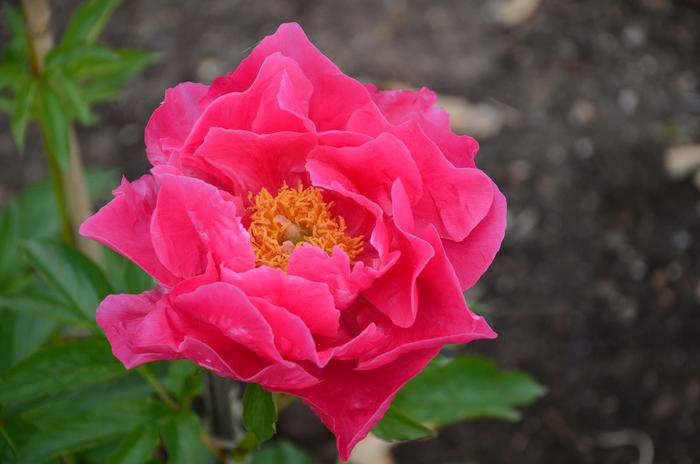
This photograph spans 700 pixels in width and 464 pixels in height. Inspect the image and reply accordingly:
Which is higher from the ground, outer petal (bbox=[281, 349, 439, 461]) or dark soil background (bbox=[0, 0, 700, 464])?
outer petal (bbox=[281, 349, 439, 461])

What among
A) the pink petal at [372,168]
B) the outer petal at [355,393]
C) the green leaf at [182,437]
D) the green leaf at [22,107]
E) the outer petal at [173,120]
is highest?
the outer petal at [173,120]

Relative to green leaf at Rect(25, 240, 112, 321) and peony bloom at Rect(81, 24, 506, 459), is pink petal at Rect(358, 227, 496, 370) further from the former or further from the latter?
green leaf at Rect(25, 240, 112, 321)

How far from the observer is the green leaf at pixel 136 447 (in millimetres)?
1090

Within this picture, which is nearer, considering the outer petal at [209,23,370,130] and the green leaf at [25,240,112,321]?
the outer petal at [209,23,370,130]

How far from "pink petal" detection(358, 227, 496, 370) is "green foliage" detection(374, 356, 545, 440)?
0.38 metres

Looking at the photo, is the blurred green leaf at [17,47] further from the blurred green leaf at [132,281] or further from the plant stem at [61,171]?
the blurred green leaf at [132,281]

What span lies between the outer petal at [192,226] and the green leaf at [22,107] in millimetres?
548

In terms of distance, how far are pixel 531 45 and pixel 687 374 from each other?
1135 millimetres

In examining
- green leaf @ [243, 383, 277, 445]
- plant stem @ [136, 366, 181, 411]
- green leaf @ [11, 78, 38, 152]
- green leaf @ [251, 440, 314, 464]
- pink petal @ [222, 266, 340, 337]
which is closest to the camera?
pink petal @ [222, 266, 340, 337]

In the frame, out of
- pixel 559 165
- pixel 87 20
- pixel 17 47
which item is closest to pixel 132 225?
pixel 87 20

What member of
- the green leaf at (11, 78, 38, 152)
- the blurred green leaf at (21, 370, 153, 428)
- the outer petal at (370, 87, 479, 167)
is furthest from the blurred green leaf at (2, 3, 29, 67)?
the outer petal at (370, 87, 479, 167)

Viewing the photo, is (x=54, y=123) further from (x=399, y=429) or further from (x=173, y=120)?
(x=399, y=429)

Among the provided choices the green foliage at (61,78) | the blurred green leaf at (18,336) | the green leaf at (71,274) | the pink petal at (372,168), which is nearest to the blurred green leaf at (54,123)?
the green foliage at (61,78)

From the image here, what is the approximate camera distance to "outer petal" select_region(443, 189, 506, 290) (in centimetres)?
90
